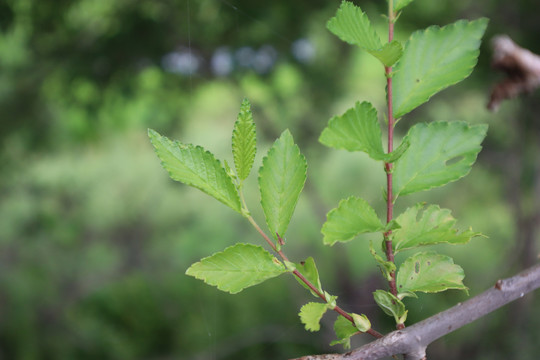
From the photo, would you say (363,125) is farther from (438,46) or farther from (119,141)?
(119,141)

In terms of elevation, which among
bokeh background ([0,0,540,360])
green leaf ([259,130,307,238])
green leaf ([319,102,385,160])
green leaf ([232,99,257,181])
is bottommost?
bokeh background ([0,0,540,360])

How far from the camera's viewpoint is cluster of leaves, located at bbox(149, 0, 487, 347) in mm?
92

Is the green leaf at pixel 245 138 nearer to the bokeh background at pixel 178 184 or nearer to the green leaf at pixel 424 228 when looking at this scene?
the green leaf at pixel 424 228

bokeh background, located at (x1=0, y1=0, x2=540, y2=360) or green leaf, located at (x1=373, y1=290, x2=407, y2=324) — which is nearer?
green leaf, located at (x1=373, y1=290, x2=407, y2=324)

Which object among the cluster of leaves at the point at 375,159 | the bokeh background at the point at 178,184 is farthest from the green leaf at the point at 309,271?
the bokeh background at the point at 178,184

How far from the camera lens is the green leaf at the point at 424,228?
96 millimetres

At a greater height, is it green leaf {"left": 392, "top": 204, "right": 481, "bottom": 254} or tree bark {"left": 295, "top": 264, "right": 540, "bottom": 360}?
green leaf {"left": 392, "top": 204, "right": 481, "bottom": 254}

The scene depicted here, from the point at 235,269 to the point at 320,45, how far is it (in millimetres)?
791

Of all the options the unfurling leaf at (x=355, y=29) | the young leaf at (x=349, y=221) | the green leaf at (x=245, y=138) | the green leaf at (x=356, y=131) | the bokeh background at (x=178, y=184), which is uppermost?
the unfurling leaf at (x=355, y=29)

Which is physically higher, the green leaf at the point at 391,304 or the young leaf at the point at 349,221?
the young leaf at the point at 349,221

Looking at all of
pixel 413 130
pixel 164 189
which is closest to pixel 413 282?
pixel 413 130

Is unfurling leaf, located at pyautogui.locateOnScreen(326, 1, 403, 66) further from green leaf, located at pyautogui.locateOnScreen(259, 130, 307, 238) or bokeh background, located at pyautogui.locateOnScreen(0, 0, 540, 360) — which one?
bokeh background, located at pyautogui.locateOnScreen(0, 0, 540, 360)

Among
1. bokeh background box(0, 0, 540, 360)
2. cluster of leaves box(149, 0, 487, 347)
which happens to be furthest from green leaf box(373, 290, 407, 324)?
bokeh background box(0, 0, 540, 360)

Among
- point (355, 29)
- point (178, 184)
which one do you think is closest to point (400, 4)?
point (355, 29)
